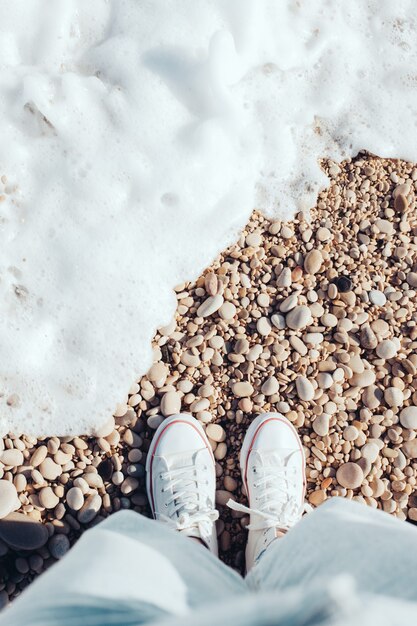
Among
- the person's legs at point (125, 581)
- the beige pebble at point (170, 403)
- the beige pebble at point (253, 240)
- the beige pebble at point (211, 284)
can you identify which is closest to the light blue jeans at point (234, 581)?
the person's legs at point (125, 581)

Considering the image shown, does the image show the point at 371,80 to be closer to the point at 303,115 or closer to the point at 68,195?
the point at 303,115

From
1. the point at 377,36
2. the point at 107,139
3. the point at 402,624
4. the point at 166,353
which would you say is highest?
the point at 377,36

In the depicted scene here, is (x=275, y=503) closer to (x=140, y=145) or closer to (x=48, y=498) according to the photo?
(x=48, y=498)

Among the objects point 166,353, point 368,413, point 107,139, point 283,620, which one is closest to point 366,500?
point 368,413

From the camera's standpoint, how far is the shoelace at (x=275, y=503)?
1755mm

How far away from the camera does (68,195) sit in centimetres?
198

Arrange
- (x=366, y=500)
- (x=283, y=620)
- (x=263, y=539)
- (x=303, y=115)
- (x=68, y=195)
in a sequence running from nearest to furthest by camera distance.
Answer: (x=283, y=620) → (x=263, y=539) → (x=366, y=500) → (x=68, y=195) → (x=303, y=115)

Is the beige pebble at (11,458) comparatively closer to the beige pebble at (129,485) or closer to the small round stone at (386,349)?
the beige pebble at (129,485)

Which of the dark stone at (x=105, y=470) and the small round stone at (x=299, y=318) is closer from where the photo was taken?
the dark stone at (x=105, y=470)

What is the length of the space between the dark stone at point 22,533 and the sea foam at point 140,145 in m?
0.26

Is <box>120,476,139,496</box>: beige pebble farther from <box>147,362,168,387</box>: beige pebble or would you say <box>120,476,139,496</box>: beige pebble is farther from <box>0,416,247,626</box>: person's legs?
<box>0,416,247,626</box>: person's legs

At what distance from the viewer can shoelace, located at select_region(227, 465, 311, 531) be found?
175cm

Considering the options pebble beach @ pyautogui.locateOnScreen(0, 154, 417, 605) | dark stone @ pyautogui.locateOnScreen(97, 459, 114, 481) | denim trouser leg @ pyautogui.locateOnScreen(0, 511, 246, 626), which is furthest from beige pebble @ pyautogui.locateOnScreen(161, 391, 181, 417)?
denim trouser leg @ pyautogui.locateOnScreen(0, 511, 246, 626)

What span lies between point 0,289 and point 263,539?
1.06 meters
